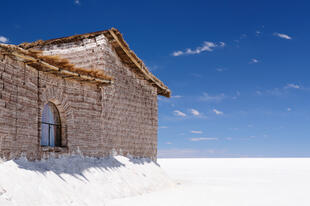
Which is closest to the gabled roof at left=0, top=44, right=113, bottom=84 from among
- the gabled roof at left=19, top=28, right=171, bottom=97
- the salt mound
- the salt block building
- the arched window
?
the salt block building

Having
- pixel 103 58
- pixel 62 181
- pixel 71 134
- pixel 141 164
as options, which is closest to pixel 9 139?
pixel 62 181

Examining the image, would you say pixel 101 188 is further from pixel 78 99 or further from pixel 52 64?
pixel 52 64

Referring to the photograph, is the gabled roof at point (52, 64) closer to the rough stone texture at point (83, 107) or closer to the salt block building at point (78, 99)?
the salt block building at point (78, 99)

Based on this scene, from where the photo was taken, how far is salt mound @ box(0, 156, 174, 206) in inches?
379

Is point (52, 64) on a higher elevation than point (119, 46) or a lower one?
lower

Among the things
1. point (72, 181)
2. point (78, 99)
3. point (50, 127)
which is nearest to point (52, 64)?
point (78, 99)

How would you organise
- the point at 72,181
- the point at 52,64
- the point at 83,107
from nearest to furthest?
the point at 72,181, the point at 52,64, the point at 83,107

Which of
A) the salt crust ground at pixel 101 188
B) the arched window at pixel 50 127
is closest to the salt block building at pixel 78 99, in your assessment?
the arched window at pixel 50 127

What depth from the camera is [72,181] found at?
38.5ft

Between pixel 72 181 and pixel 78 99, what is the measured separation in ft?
11.9

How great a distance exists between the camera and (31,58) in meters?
11.1

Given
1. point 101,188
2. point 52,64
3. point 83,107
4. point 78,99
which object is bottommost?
point 101,188

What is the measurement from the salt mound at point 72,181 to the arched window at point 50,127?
0.91 meters

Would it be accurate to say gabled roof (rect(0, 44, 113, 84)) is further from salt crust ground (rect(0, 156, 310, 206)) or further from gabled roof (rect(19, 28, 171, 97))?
salt crust ground (rect(0, 156, 310, 206))
